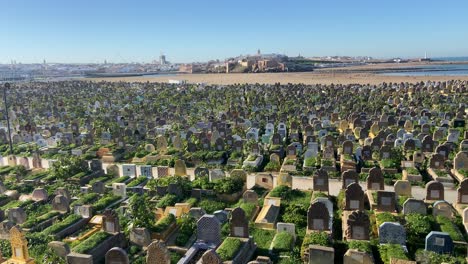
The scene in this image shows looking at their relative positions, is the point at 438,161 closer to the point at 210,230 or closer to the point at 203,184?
the point at 203,184

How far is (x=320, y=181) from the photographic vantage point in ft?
55.9

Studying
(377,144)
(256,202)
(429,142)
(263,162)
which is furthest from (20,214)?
(429,142)

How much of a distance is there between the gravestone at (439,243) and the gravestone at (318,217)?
2865 mm

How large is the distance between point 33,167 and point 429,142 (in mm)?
21238

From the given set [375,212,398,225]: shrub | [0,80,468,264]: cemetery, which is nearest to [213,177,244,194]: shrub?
[0,80,468,264]: cemetery

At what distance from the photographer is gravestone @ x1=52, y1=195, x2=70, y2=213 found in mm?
15586

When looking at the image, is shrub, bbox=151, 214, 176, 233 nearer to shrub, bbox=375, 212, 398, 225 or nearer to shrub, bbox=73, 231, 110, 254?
shrub, bbox=73, 231, 110, 254

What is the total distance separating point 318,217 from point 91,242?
266 inches

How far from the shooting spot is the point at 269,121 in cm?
3162

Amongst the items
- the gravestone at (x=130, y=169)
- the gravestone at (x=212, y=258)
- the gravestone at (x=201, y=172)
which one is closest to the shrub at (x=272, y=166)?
the gravestone at (x=201, y=172)

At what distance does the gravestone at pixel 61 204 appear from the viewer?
51.1ft

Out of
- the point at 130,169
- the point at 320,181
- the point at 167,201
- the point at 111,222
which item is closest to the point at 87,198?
the point at 167,201

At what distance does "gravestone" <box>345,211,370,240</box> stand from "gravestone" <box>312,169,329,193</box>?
4.50m

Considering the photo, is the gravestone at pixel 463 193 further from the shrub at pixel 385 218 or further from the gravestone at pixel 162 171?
the gravestone at pixel 162 171
